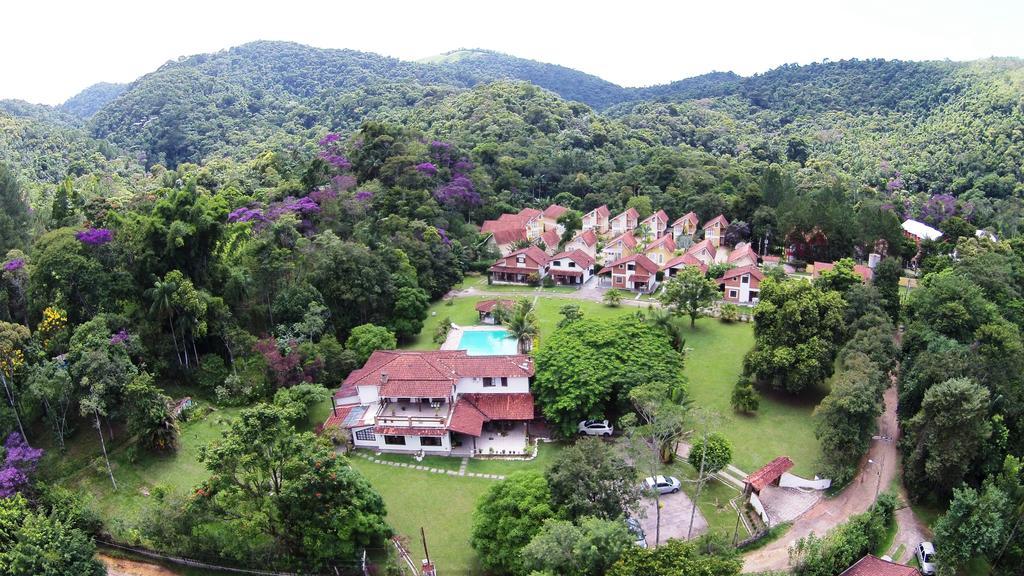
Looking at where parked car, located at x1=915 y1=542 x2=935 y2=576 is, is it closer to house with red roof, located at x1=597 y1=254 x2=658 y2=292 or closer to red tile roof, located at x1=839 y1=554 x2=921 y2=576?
red tile roof, located at x1=839 y1=554 x2=921 y2=576

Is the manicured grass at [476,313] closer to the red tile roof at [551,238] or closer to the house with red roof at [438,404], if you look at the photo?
the house with red roof at [438,404]

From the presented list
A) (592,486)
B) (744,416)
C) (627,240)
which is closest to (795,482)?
(744,416)

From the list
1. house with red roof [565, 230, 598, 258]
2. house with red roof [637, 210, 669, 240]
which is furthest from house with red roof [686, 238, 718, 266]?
house with red roof [565, 230, 598, 258]

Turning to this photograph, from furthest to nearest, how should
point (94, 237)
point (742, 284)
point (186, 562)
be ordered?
point (742, 284) → point (94, 237) → point (186, 562)

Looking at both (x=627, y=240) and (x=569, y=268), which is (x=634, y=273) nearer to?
(x=569, y=268)

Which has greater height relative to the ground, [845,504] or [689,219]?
[689,219]

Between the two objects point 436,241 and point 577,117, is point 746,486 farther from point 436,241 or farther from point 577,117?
point 577,117
